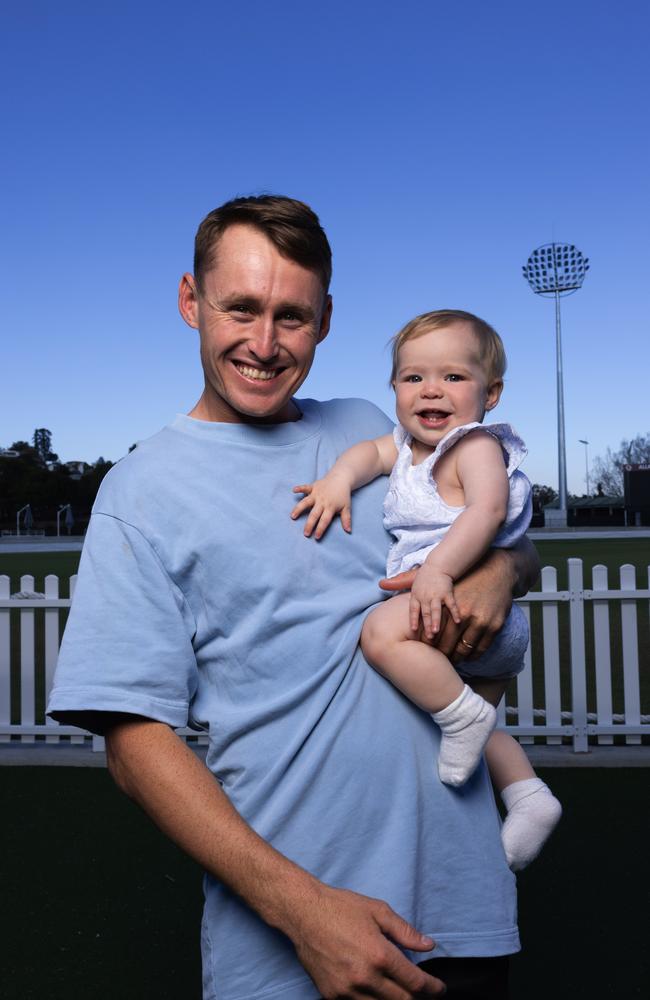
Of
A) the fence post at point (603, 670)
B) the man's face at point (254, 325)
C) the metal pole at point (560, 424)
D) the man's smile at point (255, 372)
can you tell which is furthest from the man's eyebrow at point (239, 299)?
the metal pole at point (560, 424)

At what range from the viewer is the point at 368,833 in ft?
5.57

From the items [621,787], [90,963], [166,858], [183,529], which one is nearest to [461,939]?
[183,529]

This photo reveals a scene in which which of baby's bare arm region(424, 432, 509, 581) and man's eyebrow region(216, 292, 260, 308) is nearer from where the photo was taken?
man's eyebrow region(216, 292, 260, 308)

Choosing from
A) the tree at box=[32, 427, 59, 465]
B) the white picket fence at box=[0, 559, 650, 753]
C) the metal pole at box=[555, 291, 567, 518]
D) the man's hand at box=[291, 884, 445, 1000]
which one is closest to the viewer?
the man's hand at box=[291, 884, 445, 1000]

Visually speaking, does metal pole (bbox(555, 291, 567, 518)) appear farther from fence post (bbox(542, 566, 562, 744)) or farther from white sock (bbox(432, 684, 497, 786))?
white sock (bbox(432, 684, 497, 786))

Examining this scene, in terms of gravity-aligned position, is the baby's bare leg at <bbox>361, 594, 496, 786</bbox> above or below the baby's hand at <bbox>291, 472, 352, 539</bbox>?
below

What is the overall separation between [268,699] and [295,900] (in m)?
0.36

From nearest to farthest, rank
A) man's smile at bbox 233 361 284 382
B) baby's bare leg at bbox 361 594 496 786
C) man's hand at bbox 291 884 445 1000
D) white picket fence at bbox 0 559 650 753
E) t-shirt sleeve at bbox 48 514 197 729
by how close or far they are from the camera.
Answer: man's hand at bbox 291 884 445 1000 < t-shirt sleeve at bbox 48 514 197 729 < baby's bare leg at bbox 361 594 496 786 < man's smile at bbox 233 361 284 382 < white picket fence at bbox 0 559 650 753

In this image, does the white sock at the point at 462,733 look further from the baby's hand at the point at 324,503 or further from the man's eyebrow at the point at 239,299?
the man's eyebrow at the point at 239,299

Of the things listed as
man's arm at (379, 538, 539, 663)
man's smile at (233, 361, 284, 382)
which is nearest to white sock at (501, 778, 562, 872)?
man's arm at (379, 538, 539, 663)

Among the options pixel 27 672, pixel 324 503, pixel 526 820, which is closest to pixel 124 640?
pixel 324 503

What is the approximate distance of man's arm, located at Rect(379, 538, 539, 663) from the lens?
196cm

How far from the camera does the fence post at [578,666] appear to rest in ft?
24.8

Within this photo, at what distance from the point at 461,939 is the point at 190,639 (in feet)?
2.54
